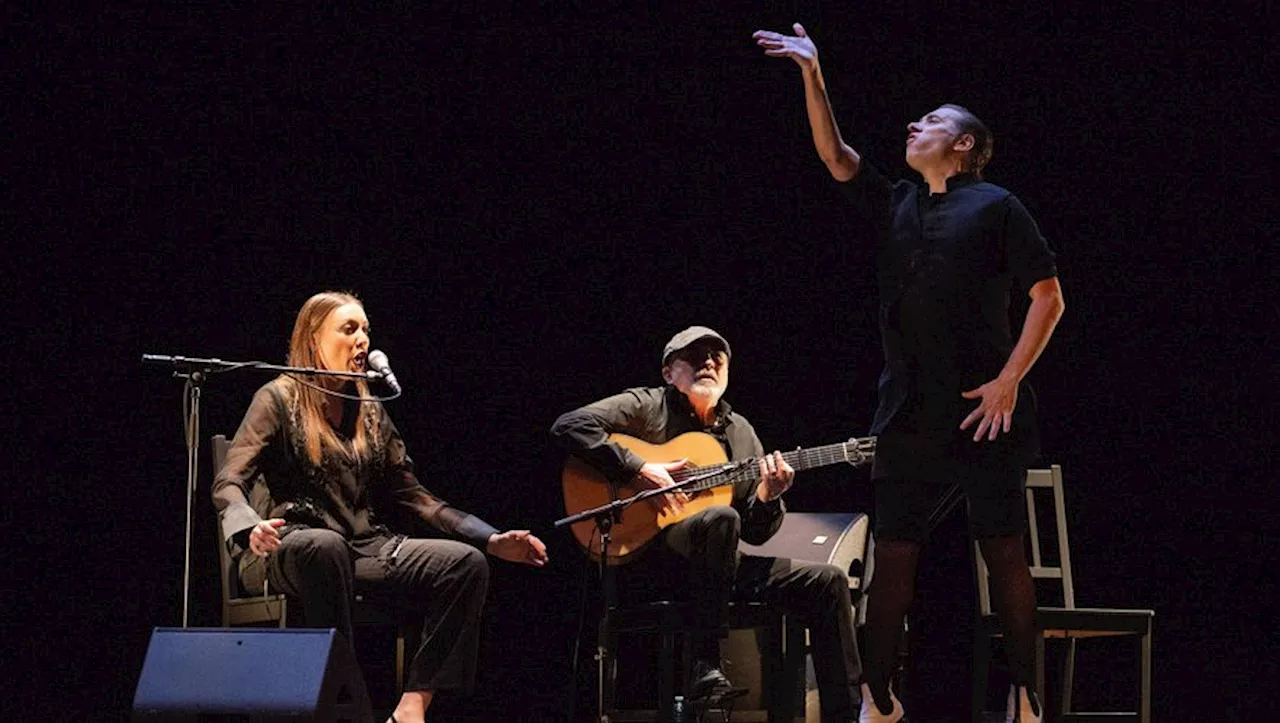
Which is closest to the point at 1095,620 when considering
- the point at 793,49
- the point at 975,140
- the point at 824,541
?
the point at 824,541

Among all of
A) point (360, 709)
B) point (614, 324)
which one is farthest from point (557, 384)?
point (360, 709)

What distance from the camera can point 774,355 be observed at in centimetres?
534

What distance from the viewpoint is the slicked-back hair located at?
350 cm

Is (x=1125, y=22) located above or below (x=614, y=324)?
above

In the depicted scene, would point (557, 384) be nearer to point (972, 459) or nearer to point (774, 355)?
point (774, 355)

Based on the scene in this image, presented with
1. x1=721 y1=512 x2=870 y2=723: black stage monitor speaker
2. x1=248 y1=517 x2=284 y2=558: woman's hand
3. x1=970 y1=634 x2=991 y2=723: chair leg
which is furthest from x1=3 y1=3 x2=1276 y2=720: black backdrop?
x1=248 y1=517 x2=284 y2=558: woman's hand

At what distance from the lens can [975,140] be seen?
3512mm

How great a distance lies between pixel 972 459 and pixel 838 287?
2.10 m

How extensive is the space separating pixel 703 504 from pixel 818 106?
1425 millimetres

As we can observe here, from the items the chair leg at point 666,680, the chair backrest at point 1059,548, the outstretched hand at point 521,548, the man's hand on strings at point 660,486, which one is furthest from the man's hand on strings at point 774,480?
the outstretched hand at point 521,548

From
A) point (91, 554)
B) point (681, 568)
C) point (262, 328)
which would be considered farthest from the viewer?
point (262, 328)

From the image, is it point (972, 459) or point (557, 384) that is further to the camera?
point (557, 384)

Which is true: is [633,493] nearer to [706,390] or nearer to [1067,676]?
[706,390]

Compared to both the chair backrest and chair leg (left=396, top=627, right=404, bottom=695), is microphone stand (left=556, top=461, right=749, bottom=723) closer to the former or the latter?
chair leg (left=396, top=627, right=404, bottom=695)
